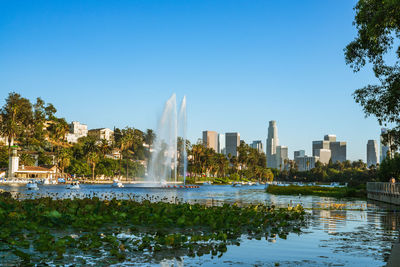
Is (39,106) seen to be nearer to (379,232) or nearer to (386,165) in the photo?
(386,165)

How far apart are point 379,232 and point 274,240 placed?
502 cm

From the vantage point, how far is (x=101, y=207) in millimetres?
17672

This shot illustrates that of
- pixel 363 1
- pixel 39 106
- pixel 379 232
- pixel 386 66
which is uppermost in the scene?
pixel 39 106

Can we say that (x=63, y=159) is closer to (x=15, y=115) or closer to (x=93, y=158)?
(x=93, y=158)

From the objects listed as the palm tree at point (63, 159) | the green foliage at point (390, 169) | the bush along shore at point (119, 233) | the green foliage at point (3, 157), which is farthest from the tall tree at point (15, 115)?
the bush along shore at point (119, 233)

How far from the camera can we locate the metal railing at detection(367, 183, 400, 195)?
35.1 meters

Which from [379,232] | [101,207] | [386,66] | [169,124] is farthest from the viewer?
[169,124]

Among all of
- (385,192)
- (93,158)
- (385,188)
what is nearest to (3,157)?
(93,158)

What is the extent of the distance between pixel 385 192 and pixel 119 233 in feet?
104

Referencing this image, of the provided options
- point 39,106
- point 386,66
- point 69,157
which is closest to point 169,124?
point 386,66

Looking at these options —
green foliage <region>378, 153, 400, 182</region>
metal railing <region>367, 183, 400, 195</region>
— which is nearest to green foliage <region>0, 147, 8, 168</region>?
green foliage <region>378, 153, 400, 182</region>

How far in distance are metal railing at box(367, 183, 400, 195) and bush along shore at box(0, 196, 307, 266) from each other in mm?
18299

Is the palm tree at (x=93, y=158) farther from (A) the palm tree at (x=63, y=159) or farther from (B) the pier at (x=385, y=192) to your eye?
(B) the pier at (x=385, y=192)

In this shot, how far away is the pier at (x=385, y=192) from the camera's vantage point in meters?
34.7
